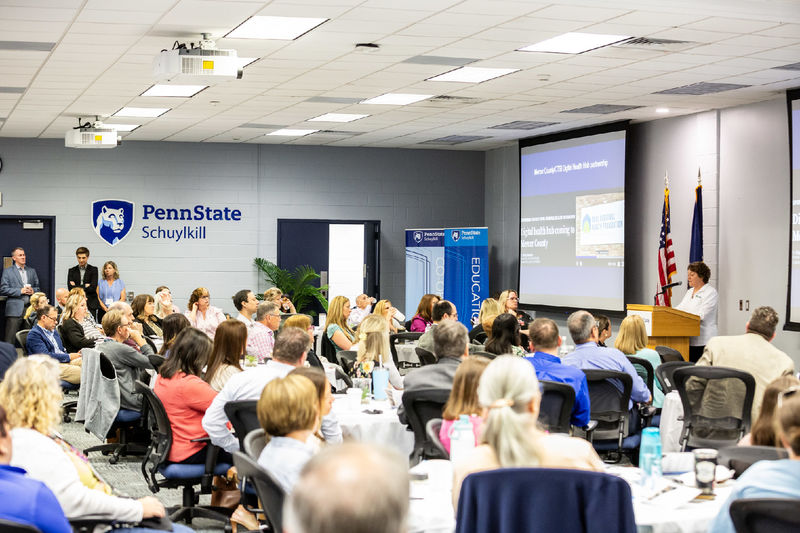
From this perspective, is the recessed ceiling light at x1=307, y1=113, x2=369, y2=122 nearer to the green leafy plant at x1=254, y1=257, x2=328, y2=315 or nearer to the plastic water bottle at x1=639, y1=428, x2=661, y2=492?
the green leafy plant at x1=254, y1=257, x2=328, y2=315

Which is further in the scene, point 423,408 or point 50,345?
point 50,345

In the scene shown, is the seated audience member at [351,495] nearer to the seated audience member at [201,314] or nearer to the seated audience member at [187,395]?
the seated audience member at [187,395]

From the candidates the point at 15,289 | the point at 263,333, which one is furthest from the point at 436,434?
the point at 15,289

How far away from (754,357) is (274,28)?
14.0 ft

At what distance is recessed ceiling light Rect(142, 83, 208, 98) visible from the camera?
10492 millimetres

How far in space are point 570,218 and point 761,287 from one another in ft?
11.0

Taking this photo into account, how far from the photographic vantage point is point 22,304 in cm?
1520

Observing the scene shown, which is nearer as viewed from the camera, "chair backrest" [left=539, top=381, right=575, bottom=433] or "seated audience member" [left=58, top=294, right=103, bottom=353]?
"chair backrest" [left=539, top=381, right=575, bottom=433]

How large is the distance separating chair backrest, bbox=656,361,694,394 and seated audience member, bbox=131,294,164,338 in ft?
18.1

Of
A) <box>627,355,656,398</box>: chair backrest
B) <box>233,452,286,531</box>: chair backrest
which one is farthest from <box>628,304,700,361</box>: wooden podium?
<box>233,452,286,531</box>: chair backrest

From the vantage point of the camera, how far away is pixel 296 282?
16.5m

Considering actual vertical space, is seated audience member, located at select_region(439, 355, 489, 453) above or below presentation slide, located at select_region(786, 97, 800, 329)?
below

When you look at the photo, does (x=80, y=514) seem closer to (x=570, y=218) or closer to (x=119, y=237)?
(x=570, y=218)

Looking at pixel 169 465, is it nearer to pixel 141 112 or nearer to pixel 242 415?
pixel 242 415
